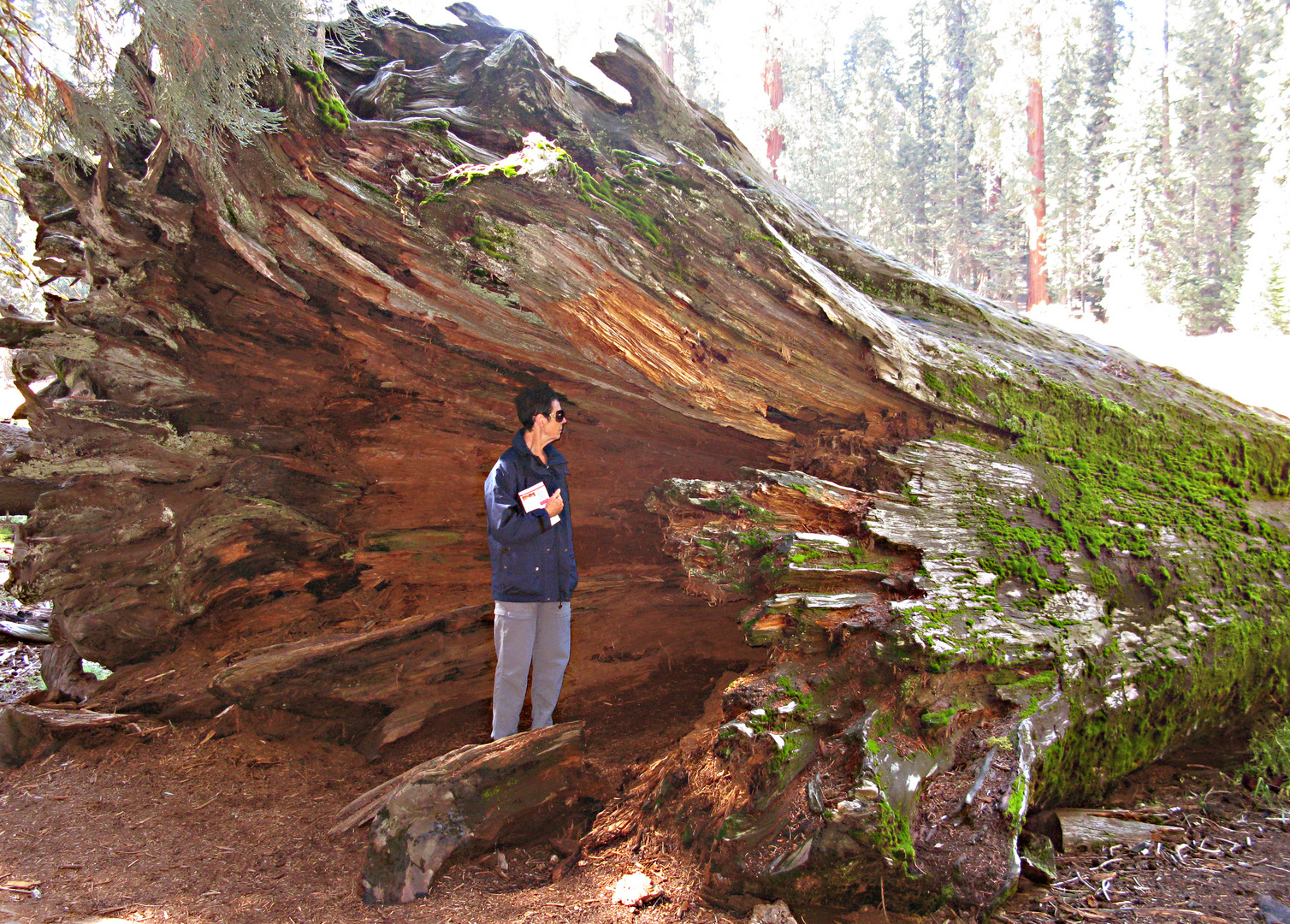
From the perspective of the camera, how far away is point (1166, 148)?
26.2 metres

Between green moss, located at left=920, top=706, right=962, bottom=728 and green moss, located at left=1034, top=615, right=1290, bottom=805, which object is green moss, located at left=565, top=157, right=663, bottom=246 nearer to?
green moss, located at left=920, top=706, right=962, bottom=728

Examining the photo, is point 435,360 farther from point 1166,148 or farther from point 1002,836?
point 1166,148

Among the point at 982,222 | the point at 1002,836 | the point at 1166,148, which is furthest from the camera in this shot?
the point at 982,222

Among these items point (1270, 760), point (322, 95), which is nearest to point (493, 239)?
point (322, 95)

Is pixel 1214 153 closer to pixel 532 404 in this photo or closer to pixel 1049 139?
pixel 1049 139

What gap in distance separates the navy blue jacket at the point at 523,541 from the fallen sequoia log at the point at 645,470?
76cm

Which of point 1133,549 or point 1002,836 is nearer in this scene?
point 1002,836

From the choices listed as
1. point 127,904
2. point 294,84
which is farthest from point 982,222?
point 127,904

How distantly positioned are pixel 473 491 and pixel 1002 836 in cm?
418

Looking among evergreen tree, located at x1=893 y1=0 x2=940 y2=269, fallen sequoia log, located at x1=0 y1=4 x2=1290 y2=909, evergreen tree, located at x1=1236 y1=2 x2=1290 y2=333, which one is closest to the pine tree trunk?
evergreen tree, located at x1=1236 y1=2 x2=1290 y2=333

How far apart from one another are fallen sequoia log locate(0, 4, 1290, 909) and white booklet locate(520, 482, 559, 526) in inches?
35.7

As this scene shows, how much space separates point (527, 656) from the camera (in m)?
4.16

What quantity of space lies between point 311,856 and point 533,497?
92.5 inches

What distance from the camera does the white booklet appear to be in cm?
403
